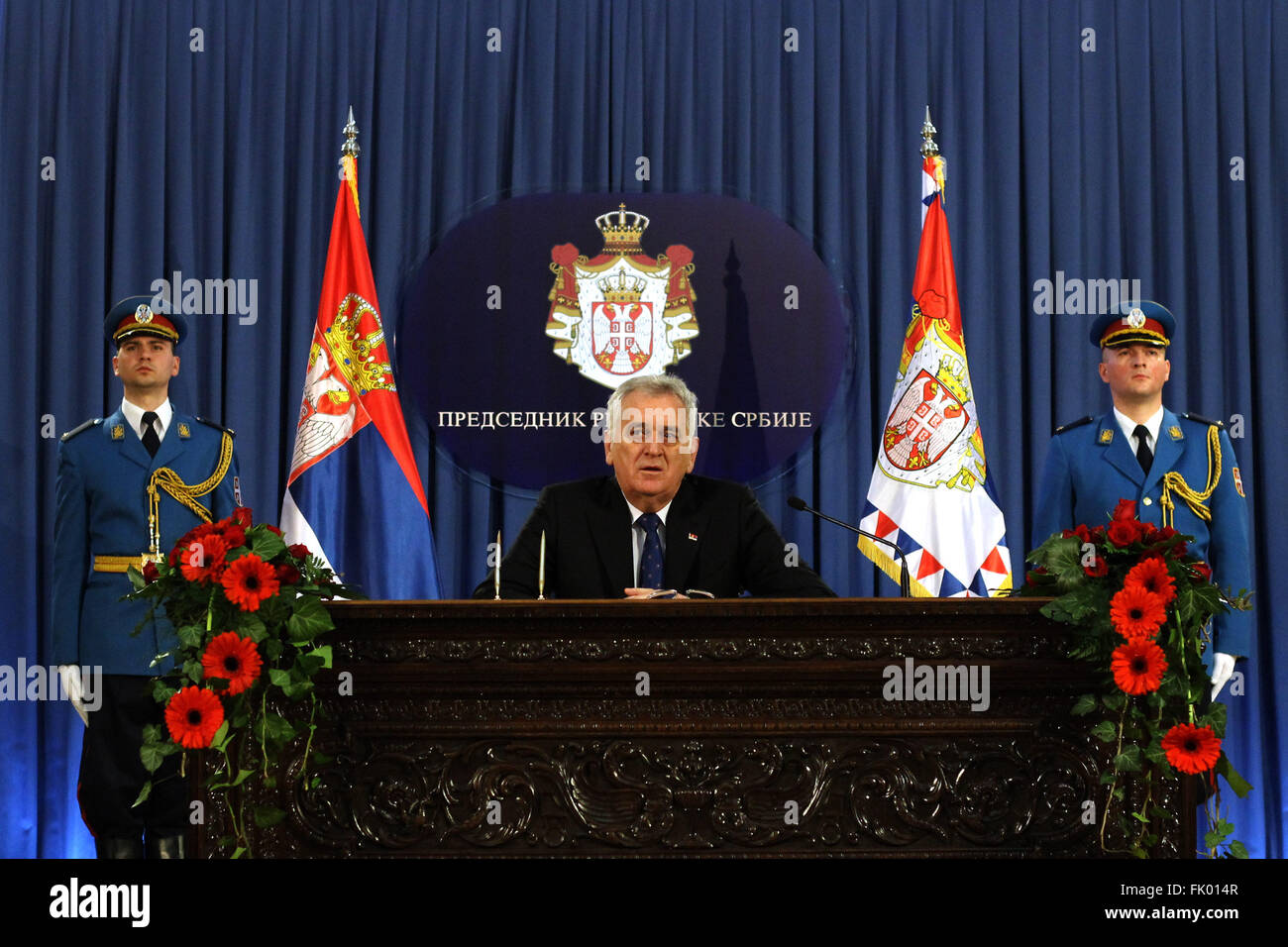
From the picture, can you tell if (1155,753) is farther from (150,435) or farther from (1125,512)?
(150,435)

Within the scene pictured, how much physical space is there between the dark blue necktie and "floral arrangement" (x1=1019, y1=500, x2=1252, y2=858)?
1129 millimetres

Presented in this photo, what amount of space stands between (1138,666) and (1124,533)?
0.27 metres

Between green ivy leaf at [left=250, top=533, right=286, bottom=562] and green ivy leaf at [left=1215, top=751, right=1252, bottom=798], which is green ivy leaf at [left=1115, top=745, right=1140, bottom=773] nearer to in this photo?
green ivy leaf at [left=1215, top=751, right=1252, bottom=798]

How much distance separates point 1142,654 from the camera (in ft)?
7.43

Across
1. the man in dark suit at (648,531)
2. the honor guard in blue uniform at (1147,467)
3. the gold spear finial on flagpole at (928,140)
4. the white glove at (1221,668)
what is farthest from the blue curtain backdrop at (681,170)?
the man in dark suit at (648,531)

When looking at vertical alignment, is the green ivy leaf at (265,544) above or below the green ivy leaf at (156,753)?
above

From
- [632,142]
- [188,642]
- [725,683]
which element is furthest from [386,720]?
[632,142]

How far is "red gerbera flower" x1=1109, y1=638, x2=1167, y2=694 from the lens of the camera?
2.25 meters

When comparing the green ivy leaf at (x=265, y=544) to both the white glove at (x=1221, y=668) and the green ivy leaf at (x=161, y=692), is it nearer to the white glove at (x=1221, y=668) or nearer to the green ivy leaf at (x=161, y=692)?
the green ivy leaf at (x=161, y=692)

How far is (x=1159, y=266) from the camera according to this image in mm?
4852

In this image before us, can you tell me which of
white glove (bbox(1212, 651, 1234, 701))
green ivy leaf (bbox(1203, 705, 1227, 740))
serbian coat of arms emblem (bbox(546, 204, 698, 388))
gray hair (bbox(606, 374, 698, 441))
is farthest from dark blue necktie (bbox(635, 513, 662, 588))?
white glove (bbox(1212, 651, 1234, 701))

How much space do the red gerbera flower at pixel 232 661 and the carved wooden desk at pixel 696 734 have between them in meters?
0.17

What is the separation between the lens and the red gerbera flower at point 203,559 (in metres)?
2.36

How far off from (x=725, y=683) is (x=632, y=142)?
3015 millimetres
